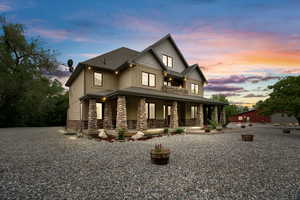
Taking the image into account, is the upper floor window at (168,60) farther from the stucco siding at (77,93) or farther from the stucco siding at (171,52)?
the stucco siding at (77,93)

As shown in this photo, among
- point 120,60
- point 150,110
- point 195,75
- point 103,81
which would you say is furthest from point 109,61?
point 195,75

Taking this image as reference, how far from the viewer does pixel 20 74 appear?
25.1 meters

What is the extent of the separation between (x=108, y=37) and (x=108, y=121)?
35.8 ft

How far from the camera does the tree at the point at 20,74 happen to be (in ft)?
79.9

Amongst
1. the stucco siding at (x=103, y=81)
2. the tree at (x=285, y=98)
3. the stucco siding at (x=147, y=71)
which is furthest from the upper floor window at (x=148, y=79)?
the tree at (x=285, y=98)

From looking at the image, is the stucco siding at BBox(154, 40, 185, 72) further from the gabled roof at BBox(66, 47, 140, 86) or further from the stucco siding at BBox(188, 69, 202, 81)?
the gabled roof at BBox(66, 47, 140, 86)

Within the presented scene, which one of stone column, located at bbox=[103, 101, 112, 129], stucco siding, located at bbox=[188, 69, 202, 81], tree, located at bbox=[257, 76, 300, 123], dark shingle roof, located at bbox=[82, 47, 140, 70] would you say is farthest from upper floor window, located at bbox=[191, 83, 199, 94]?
stone column, located at bbox=[103, 101, 112, 129]

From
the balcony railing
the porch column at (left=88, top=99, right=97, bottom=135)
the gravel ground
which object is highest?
the balcony railing

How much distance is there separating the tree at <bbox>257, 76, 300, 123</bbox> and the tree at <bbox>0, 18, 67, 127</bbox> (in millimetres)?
32327

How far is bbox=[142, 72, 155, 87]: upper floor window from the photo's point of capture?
662 inches

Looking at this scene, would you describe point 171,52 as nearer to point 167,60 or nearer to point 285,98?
point 167,60

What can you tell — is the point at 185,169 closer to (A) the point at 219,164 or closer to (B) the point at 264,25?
(A) the point at 219,164

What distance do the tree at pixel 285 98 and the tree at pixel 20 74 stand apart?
1273 inches

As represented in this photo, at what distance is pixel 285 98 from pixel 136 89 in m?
13.6
